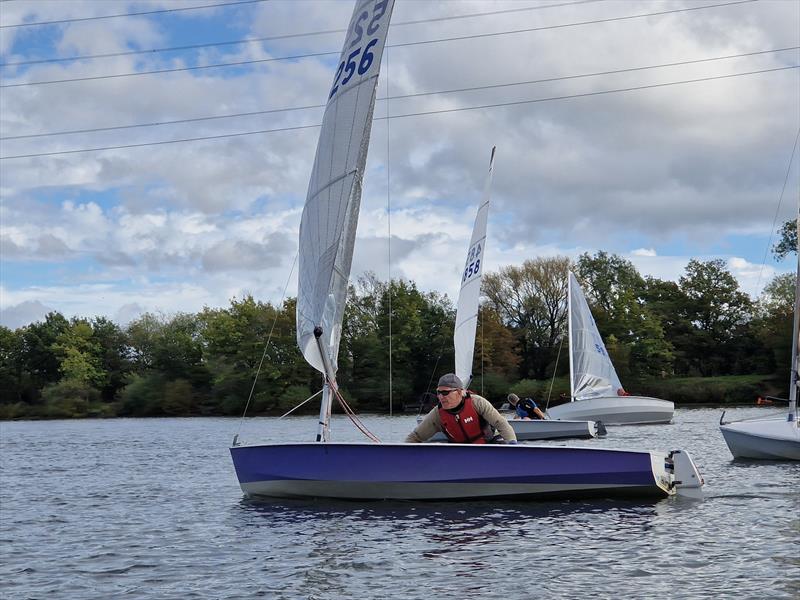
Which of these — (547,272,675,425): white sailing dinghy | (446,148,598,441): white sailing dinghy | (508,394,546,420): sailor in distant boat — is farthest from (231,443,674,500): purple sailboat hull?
(547,272,675,425): white sailing dinghy

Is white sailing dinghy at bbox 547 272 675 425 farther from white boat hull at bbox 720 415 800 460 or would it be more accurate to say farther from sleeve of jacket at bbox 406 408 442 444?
sleeve of jacket at bbox 406 408 442 444

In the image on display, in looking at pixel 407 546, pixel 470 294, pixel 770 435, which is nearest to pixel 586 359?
pixel 470 294

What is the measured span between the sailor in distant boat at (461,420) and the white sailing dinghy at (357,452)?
0.41 meters

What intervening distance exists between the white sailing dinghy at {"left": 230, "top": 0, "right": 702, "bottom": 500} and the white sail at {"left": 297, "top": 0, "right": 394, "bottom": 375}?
16 millimetres

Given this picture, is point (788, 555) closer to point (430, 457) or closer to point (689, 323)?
point (430, 457)

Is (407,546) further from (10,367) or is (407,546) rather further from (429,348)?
(10,367)

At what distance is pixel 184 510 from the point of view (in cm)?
1748

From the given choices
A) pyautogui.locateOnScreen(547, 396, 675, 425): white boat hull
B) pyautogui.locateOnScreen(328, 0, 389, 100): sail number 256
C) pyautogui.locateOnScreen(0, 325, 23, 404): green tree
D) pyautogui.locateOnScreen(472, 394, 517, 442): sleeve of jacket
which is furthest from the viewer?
pyautogui.locateOnScreen(0, 325, 23, 404): green tree

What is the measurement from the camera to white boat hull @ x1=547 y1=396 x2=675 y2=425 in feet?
131

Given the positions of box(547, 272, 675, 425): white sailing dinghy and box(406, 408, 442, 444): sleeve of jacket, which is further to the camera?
box(547, 272, 675, 425): white sailing dinghy

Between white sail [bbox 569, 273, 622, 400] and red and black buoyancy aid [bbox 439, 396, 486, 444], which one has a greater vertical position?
white sail [bbox 569, 273, 622, 400]

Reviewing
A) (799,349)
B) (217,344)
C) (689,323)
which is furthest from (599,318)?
(799,349)

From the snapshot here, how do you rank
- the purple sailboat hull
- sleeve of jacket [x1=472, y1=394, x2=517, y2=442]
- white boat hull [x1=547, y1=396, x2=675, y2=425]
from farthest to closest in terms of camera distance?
white boat hull [x1=547, y1=396, x2=675, y2=425] → sleeve of jacket [x1=472, y1=394, x2=517, y2=442] → the purple sailboat hull

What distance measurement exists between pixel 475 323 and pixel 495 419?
15.1 metres
